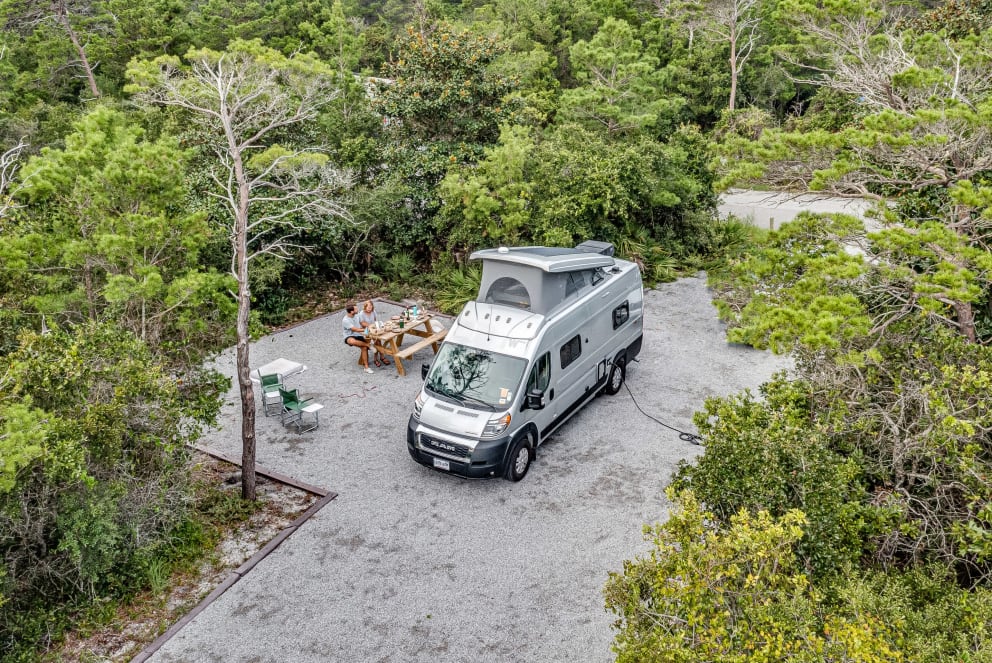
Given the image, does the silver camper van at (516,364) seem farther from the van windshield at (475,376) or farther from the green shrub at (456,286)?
the green shrub at (456,286)

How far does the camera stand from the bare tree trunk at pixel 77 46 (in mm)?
27391

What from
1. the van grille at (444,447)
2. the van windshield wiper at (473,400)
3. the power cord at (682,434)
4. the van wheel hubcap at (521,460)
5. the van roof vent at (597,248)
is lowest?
the van wheel hubcap at (521,460)

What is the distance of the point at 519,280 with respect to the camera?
1045 centimetres

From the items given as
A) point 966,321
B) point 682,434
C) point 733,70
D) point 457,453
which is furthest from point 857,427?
point 733,70

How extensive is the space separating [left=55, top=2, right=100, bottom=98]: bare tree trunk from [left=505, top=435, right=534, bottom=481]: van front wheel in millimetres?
27709

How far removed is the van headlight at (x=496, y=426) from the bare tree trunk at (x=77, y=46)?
90.3 feet

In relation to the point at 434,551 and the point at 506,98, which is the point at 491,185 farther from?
the point at 434,551

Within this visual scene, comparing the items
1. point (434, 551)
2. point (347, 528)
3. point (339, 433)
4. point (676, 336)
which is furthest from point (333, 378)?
point (676, 336)

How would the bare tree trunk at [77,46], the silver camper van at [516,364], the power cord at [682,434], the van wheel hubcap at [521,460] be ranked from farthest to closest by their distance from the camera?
1. the bare tree trunk at [77,46]
2. the power cord at [682,434]
3. the van wheel hubcap at [521,460]
4. the silver camper van at [516,364]

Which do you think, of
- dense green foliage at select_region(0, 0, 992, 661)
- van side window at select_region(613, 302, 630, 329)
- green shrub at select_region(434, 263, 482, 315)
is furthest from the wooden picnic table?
van side window at select_region(613, 302, 630, 329)

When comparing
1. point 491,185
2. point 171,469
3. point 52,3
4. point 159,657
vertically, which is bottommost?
point 159,657

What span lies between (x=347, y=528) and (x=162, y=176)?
5.51m

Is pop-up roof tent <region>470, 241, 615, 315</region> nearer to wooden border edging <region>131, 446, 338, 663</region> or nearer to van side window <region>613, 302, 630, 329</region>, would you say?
van side window <region>613, 302, 630, 329</region>

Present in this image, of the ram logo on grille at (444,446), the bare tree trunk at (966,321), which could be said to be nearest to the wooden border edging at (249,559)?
the ram logo on grille at (444,446)
